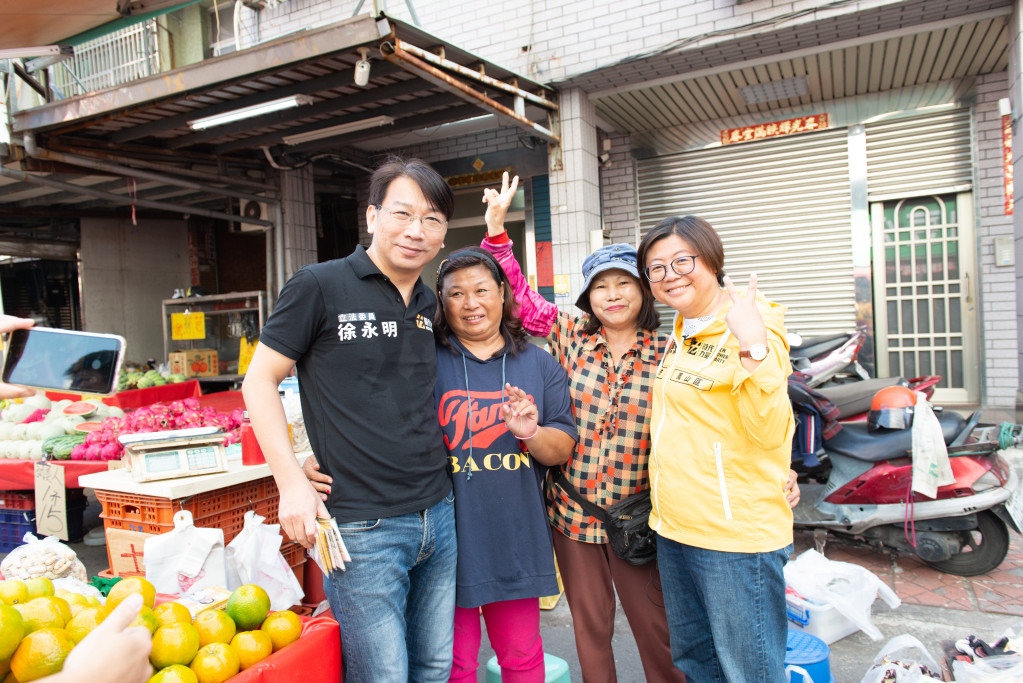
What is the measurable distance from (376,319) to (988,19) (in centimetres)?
642

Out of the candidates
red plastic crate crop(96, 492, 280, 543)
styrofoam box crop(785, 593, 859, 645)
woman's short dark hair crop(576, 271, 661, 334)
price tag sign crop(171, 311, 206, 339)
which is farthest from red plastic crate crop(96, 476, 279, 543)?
price tag sign crop(171, 311, 206, 339)

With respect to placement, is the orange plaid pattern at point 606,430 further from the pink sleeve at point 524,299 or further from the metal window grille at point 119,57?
the metal window grille at point 119,57

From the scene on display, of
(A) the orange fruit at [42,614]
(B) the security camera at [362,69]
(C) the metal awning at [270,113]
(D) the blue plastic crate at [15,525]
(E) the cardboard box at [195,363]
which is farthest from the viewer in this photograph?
(E) the cardboard box at [195,363]

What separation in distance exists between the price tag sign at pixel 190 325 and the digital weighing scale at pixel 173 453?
6148 mm

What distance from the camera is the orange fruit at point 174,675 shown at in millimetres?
1598

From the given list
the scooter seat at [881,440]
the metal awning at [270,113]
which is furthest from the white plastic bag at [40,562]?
the scooter seat at [881,440]

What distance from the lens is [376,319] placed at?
1907mm

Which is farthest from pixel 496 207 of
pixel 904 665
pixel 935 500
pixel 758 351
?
pixel 935 500

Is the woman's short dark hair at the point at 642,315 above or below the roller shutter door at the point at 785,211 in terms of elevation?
below

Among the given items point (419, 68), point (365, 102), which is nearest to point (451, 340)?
point (419, 68)

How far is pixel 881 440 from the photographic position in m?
3.75

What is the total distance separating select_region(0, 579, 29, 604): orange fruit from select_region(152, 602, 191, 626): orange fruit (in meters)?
0.35

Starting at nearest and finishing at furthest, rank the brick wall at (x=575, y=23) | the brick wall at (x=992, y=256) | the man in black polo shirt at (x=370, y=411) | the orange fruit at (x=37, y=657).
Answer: the orange fruit at (x=37, y=657) → the man in black polo shirt at (x=370, y=411) → the brick wall at (x=575, y=23) → the brick wall at (x=992, y=256)

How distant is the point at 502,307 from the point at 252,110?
4.42 meters
